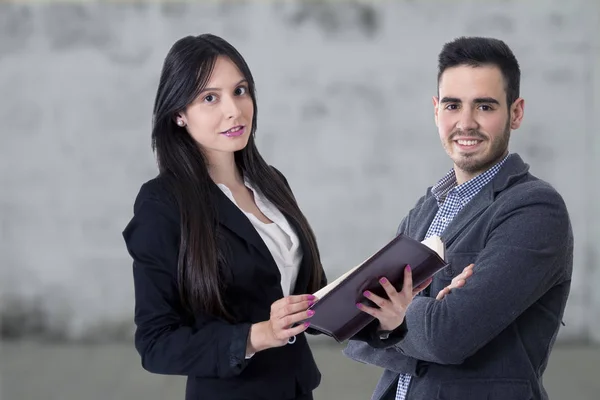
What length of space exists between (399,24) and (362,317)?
483 cm

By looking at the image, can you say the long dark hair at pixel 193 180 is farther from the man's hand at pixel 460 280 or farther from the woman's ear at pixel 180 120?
the man's hand at pixel 460 280

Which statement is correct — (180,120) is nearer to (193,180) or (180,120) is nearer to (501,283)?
(193,180)

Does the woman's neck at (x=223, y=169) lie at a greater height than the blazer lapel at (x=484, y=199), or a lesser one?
greater

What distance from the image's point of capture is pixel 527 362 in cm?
187

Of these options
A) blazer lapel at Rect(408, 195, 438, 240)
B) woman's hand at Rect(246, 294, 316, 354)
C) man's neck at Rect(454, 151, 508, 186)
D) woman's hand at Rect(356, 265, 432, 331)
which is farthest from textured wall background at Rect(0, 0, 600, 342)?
woman's hand at Rect(246, 294, 316, 354)

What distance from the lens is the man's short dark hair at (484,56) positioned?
2.04 metres

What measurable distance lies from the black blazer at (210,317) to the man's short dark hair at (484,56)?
684mm

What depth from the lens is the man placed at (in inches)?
72.0

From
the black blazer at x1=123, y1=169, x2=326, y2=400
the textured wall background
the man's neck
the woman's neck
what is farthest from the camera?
the textured wall background

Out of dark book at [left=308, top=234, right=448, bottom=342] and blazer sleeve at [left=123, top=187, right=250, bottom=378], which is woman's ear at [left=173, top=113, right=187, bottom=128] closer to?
blazer sleeve at [left=123, top=187, right=250, bottom=378]

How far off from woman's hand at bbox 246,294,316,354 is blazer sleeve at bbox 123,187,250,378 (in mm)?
51

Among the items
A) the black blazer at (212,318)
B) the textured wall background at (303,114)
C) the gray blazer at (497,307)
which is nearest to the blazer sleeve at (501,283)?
the gray blazer at (497,307)

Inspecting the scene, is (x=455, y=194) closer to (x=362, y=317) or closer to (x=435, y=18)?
(x=362, y=317)

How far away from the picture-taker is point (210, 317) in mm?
1782
